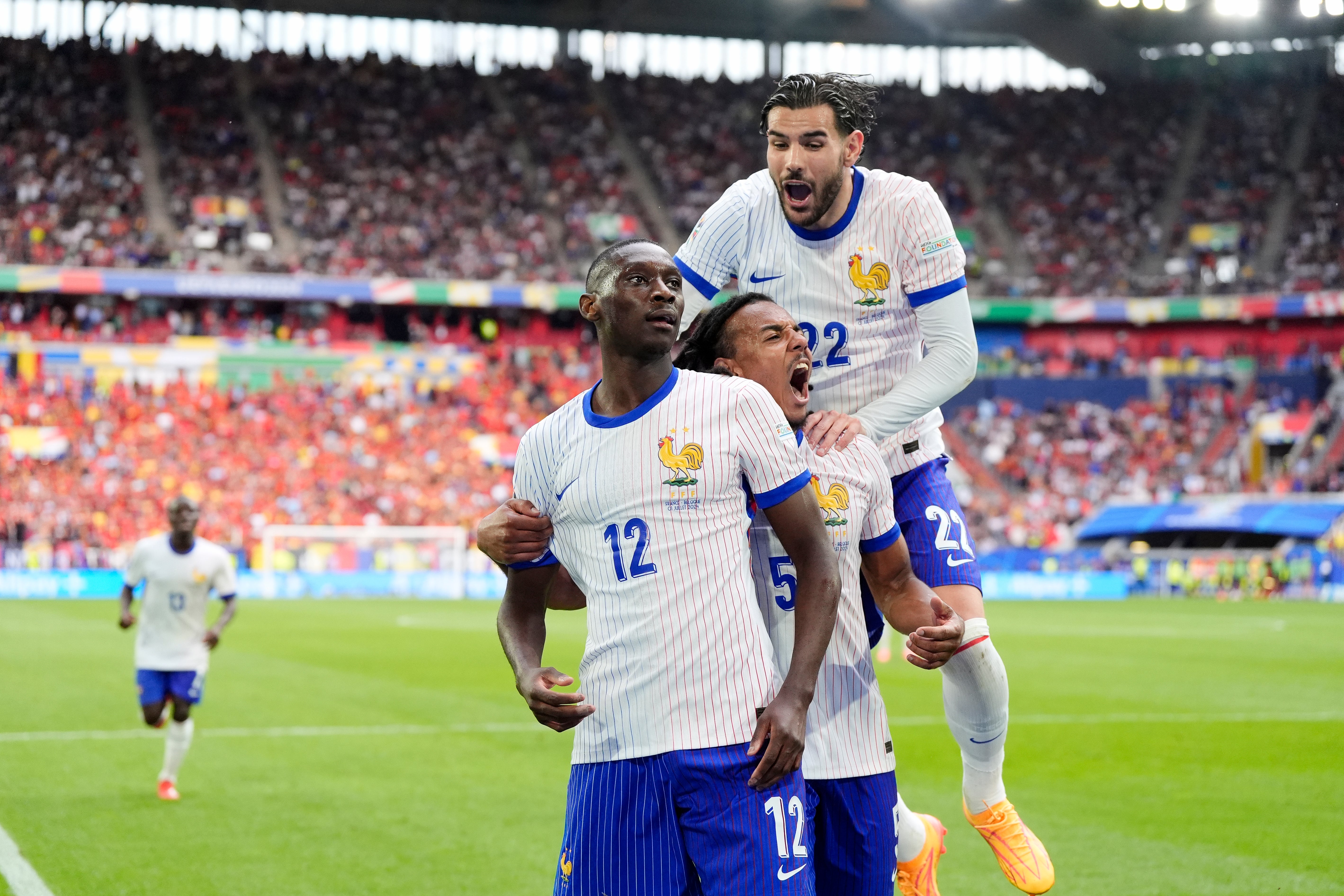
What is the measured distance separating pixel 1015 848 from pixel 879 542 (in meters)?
1.48

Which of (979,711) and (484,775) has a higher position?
(979,711)

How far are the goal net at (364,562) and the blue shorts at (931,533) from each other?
1272 inches

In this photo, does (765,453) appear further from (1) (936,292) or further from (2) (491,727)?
(2) (491,727)

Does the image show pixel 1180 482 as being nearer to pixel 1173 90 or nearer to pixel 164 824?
pixel 1173 90

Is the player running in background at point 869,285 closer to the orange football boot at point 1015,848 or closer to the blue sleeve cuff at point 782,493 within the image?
the orange football boot at point 1015,848

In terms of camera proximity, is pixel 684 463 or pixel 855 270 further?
pixel 855 270

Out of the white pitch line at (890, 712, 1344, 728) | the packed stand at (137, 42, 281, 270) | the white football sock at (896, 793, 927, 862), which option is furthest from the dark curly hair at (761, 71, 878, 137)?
the packed stand at (137, 42, 281, 270)

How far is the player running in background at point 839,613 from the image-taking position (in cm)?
430

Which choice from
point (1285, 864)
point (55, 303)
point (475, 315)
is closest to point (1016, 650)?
point (1285, 864)

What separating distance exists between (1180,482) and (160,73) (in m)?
36.9

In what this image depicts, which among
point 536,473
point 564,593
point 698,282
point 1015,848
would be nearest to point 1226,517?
point 1015,848

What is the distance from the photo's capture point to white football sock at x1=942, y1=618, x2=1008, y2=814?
16.7 feet

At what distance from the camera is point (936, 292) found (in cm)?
489

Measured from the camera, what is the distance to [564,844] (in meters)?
3.82
